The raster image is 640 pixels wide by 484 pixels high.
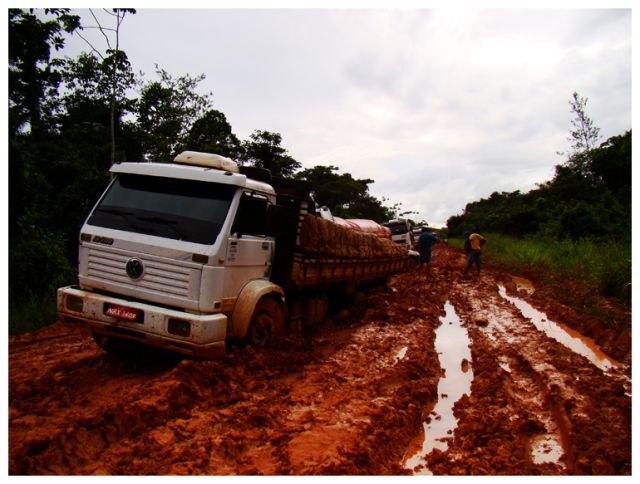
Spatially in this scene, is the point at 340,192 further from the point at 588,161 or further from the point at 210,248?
the point at 210,248

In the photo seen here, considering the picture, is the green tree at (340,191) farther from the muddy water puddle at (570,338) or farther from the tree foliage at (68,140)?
the muddy water puddle at (570,338)

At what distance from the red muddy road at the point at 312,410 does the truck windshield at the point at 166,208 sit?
1.35 m

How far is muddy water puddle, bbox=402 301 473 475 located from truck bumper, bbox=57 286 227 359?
208 centimetres

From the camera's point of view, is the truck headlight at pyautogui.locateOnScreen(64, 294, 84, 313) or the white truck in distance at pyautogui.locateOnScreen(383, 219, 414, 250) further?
the white truck in distance at pyautogui.locateOnScreen(383, 219, 414, 250)

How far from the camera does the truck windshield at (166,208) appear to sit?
488cm

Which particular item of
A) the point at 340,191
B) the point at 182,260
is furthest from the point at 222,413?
the point at 340,191

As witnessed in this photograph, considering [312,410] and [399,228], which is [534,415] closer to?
[312,410]

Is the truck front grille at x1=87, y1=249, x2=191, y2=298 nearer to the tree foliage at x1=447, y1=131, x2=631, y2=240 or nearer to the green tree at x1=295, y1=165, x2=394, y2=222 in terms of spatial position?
the tree foliage at x1=447, y1=131, x2=631, y2=240

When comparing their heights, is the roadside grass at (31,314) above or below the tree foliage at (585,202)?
below

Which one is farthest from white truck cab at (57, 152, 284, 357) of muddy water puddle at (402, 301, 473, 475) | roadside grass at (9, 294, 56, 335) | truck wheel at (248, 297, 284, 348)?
roadside grass at (9, 294, 56, 335)

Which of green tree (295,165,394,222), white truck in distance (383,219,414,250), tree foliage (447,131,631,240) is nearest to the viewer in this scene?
white truck in distance (383,219,414,250)

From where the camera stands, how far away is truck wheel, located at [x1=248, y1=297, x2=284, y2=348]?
544cm

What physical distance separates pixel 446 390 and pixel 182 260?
10.4 ft

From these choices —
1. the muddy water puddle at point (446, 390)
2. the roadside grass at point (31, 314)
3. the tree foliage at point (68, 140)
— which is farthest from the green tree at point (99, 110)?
the muddy water puddle at point (446, 390)
